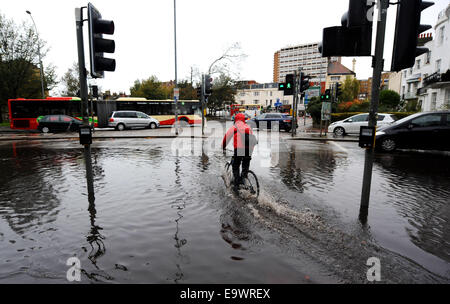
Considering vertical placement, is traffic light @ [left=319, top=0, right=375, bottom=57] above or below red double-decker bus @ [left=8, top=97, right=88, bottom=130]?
→ above

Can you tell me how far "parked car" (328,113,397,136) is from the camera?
19078 millimetres

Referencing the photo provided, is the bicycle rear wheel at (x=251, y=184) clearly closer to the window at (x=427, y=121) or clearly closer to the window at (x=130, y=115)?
the window at (x=427, y=121)

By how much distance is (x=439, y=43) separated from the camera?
99.7 ft

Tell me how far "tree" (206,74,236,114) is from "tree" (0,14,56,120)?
83.2ft

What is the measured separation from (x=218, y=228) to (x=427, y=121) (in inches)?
434

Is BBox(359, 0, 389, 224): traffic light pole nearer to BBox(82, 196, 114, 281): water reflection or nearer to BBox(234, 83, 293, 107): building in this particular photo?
BBox(82, 196, 114, 281): water reflection

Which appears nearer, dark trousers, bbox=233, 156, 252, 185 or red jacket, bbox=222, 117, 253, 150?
red jacket, bbox=222, 117, 253, 150

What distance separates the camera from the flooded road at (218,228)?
120 inches

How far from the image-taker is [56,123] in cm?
2250

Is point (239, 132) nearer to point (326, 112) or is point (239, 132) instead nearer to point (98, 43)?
point (98, 43)

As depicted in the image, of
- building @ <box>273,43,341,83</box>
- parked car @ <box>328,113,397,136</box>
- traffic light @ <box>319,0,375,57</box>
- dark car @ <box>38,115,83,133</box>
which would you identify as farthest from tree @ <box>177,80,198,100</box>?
building @ <box>273,43,341,83</box>

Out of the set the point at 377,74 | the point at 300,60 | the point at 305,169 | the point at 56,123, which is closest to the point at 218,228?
the point at 377,74

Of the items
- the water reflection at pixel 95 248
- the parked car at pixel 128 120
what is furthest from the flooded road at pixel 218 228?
the parked car at pixel 128 120
